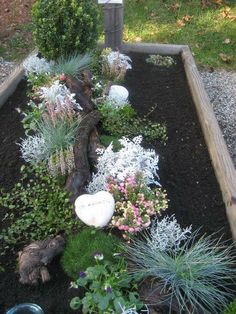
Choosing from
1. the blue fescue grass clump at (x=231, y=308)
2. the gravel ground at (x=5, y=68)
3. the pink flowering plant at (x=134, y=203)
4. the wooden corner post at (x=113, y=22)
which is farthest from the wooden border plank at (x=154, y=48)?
the blue fescue grass clump at (x=231, y=308)

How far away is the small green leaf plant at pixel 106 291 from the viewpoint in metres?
2.17

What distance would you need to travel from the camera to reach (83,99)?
3.88 m

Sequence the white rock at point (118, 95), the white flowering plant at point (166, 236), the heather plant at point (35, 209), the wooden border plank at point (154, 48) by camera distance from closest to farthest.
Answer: the white flowering plant at point (166, 236), the heather plant at point (35, 209), the white rock at point (118, 95), the wooden border plank at point (154, 48)

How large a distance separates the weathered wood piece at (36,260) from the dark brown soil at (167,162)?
2.4 inches

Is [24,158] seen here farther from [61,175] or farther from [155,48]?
[155,48]

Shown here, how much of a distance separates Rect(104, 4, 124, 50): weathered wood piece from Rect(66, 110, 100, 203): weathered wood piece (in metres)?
1.98

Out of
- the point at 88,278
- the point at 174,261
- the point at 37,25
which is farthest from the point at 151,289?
the point at 37,25

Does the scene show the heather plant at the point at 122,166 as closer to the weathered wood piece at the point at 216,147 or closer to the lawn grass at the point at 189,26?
the weathered wood piece at the point at 216,147

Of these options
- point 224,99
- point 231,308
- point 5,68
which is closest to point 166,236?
point 231,308

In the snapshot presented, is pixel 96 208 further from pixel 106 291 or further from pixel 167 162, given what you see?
pixel 167 162

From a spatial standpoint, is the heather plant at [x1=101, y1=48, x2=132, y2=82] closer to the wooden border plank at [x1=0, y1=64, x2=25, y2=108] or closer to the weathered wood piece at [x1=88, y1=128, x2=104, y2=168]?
the wooden border plank at [x1=0, y1=64, x2=25, y2=108]

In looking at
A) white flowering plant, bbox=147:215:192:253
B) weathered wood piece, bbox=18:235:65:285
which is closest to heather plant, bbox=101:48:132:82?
white flowering plant, bbox=147:215:192:253

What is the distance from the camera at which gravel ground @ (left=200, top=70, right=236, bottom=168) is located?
4.69 m

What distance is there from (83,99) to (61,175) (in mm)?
925
